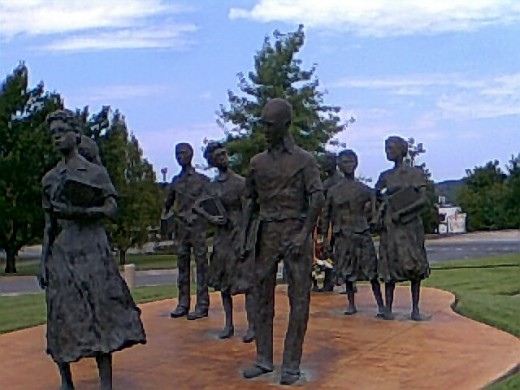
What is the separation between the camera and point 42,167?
29516 mm

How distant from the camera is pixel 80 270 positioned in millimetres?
6391

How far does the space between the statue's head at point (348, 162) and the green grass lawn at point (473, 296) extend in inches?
91.8

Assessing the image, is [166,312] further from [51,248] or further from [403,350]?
[51,248]

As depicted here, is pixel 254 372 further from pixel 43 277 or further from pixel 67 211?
pixel 67 211

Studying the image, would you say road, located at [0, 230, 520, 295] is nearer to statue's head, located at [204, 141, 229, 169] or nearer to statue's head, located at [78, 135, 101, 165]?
statue's head, located at [204, 141, 229, 169]

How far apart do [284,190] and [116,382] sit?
6.85 ft

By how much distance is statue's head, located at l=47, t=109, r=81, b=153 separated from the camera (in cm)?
657

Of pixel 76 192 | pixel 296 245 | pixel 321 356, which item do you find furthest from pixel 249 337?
pixel 76 192

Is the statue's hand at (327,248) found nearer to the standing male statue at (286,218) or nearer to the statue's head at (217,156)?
the statue's head at (217,156)

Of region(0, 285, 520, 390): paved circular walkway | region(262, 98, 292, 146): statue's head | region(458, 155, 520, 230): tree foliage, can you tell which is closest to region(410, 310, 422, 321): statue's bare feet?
region(0, 285, 520, 390): paved circular walkway

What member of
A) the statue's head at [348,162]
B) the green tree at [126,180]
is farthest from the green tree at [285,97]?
the statue's head at [348,162]

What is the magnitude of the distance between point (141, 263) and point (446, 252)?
11.3 m

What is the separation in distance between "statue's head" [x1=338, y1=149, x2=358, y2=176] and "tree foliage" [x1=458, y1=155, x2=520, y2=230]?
135 ft

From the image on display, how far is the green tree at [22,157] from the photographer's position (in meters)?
29.2
